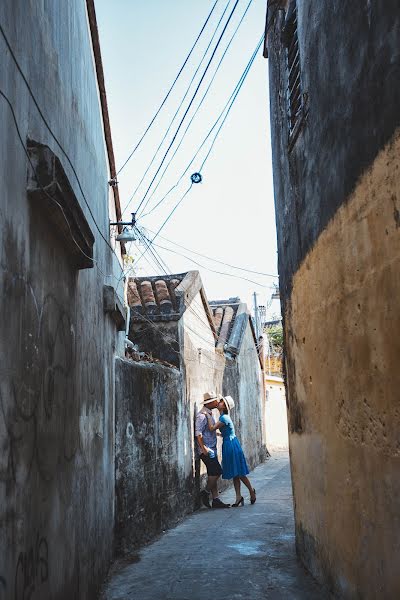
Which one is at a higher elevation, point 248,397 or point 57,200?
point 57,200

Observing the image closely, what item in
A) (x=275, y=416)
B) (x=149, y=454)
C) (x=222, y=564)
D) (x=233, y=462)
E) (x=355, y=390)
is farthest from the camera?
(x=275, y=416)

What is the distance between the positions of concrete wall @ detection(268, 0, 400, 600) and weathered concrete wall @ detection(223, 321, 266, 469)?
9314 mm

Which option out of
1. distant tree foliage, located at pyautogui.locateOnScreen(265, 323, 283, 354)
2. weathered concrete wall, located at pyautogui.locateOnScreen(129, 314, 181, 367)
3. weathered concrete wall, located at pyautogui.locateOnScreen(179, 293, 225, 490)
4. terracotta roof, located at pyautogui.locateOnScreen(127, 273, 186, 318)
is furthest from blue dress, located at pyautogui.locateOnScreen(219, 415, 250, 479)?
distant tree foliage, located at pyautogui.locateOnScreen(265, 323, 283, 354)

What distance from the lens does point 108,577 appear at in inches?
235

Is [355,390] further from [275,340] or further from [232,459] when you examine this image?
[275,340]

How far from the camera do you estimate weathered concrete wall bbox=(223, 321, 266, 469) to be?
1573 cm

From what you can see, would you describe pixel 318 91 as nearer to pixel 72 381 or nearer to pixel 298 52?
pixel 298 52

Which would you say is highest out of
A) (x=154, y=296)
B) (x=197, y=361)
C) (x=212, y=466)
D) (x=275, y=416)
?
(x=154, y=296)

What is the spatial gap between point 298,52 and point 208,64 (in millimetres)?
2651

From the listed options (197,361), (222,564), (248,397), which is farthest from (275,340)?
(222,564)

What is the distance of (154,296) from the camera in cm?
1105

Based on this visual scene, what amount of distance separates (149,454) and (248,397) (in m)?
10.6

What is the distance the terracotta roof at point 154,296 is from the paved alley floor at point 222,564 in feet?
11.4

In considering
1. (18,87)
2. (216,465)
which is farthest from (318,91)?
(216,465)
